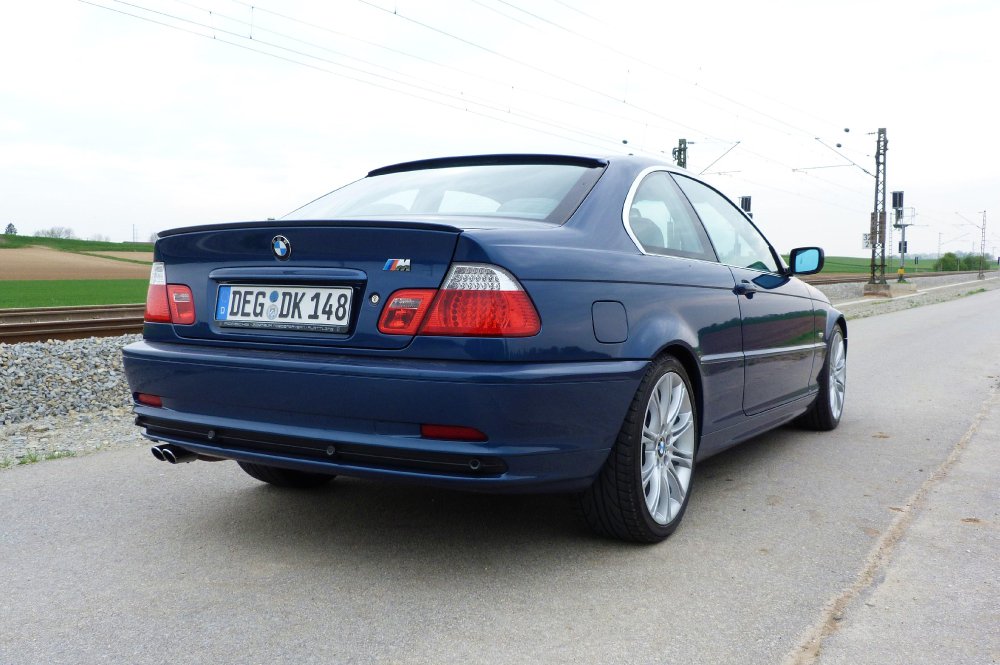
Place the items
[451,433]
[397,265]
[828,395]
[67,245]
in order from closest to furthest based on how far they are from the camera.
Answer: [451,433] < [397,265] < [828,395] < [67,245]

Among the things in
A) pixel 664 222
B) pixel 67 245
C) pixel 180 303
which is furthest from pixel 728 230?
pixel 67 245

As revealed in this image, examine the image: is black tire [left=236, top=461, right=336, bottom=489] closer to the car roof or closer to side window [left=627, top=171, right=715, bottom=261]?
the car roof

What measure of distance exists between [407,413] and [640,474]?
0.94m

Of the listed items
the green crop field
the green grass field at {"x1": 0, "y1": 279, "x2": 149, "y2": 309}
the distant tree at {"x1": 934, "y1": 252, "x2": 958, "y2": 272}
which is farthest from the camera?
the distant tree at {"x1": 934, "y1": 252, "x2": 958, "y2": 272}

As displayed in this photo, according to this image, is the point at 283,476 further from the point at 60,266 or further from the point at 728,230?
the point at 60,266

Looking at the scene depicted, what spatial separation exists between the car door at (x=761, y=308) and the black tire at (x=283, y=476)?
2004 mm

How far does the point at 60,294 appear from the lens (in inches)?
1026

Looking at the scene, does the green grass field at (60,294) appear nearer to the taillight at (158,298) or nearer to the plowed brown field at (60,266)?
the plowed brown field at (60,266)

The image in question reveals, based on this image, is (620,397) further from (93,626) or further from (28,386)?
(28,386)

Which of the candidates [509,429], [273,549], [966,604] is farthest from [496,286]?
[966,604]

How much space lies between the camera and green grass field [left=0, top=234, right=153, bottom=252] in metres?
61.3

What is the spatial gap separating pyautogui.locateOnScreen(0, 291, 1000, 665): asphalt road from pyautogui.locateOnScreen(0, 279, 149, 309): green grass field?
18644mm

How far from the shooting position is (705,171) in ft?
116

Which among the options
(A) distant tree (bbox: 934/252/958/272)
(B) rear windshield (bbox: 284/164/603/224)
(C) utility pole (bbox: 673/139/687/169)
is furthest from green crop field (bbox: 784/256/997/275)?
(B) rear windshield (bbox: 284/164/603/224)
